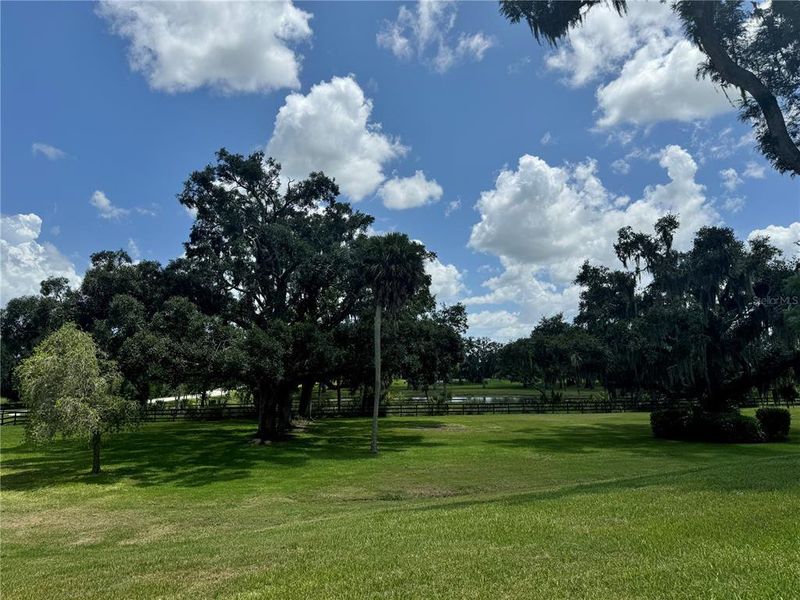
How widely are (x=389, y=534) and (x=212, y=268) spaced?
859 inches

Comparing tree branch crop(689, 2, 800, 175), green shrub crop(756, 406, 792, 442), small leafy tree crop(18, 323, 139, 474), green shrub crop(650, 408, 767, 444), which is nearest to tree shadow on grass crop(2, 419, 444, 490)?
small leafy tree crop(18, 323, 139, 474)

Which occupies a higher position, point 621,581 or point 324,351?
point 324,351

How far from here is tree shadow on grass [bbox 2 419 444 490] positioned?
1955 centimetres

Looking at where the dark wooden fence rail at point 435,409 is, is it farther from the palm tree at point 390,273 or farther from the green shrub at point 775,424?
the green shrub at point 775,424

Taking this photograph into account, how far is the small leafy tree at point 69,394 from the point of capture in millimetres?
→ 18000

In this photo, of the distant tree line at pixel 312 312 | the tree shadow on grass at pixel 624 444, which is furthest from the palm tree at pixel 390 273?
the tree shadow on grass at pixel 624 444

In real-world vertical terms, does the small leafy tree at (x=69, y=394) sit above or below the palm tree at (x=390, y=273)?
below

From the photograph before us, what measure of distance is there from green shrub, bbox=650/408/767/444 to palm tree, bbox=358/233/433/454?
1612 centimetres

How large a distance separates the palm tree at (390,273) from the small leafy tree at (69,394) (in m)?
11.1

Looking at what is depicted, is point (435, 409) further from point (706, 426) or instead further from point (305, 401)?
point (706, 426)

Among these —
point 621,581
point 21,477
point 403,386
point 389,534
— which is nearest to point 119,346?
point 21,477

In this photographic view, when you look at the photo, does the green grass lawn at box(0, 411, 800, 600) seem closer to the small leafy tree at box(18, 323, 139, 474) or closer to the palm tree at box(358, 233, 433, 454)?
the small leafy tree at box(18, 323, 139, 474)

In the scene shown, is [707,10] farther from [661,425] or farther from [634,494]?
[661,425]

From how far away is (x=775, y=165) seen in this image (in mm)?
17188
